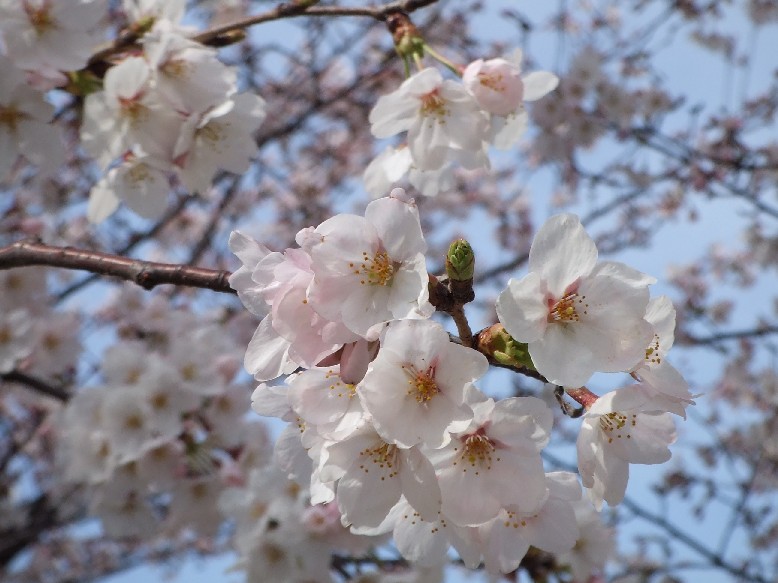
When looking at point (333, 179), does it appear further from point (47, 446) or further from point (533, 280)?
point (533, 280)

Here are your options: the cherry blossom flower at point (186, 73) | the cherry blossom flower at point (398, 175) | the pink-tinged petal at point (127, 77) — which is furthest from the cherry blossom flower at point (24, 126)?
the cherry blossom flower at point (398, 175)

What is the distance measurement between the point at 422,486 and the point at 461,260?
1.18ft

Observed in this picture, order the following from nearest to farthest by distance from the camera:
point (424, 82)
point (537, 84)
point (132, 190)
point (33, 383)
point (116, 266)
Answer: point (116, 266) → point (424, 82) → point (537, 84) → point (132, 190) → point (33, 383)

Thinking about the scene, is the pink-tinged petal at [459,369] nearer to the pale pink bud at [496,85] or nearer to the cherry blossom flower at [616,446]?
the cherry blossom flower at [616,446]

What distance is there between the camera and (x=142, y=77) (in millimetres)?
1898

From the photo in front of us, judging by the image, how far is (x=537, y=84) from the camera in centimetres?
211

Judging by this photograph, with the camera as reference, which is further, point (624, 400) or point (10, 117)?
point (10, 117)

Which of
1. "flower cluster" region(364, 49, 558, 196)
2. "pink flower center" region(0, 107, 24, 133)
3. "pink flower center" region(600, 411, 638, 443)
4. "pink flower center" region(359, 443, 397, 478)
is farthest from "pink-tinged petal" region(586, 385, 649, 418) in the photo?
"pink flower center" region(0, 107, 24, 133)

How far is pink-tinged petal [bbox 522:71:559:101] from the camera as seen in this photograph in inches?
82.4

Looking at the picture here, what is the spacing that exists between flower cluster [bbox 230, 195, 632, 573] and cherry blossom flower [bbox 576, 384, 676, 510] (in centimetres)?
2

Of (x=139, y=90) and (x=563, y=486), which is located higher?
(x=139, y=90)

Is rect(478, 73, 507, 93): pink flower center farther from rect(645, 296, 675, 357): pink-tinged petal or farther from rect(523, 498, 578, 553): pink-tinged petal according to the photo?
rect(523, 498, 578, 553): pink-tinged petal

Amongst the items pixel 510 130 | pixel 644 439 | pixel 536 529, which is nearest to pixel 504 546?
pixel 536 529

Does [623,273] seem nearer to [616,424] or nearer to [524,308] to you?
[524,308]
